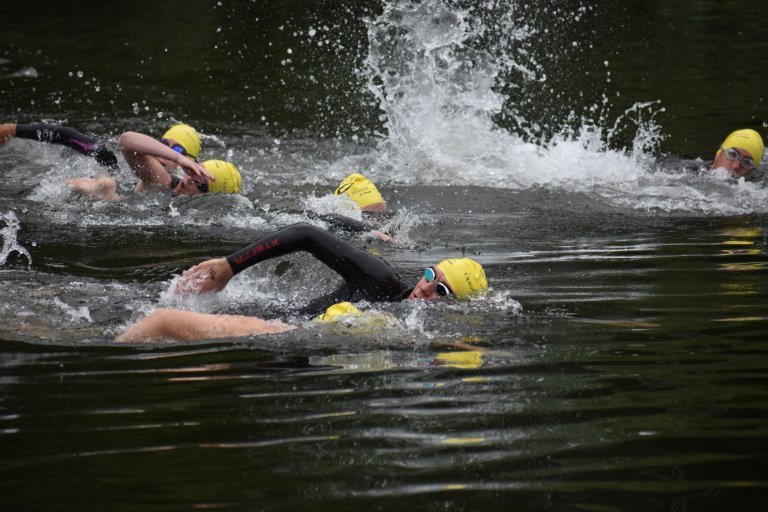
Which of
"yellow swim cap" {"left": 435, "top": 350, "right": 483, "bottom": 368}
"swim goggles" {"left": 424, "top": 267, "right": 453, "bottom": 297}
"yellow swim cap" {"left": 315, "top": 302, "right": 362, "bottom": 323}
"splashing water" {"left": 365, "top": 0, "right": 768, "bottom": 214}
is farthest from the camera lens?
"splashing water" {"left": 365, "top": 0, "right": 768, "bottom": 214}

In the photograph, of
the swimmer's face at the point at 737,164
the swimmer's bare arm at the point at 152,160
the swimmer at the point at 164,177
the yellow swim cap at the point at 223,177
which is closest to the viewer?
the swimmer's bare arm at the point at 152,160

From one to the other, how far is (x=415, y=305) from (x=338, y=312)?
1.94 feet

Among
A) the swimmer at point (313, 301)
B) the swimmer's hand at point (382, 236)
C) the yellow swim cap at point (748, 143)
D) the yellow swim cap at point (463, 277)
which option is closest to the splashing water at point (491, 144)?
the yellow swim cap at point (748, 143)

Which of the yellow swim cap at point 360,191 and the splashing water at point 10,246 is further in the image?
the yellow swim cap at point 360,191

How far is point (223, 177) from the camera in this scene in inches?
430

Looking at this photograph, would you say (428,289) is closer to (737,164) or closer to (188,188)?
(188,188)

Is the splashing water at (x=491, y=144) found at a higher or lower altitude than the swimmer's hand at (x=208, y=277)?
higher

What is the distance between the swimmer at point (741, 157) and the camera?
12125 millimetres

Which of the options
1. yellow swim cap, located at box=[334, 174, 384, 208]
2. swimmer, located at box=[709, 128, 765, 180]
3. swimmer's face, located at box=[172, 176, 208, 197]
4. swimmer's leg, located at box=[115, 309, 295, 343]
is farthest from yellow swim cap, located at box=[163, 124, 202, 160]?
swimmer, located at box=[709, 128, 765, 180]

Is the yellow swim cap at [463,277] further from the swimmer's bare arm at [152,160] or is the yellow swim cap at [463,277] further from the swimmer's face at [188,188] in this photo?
the swimmer's face at [188,188]

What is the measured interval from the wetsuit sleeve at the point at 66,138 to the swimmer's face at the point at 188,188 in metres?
0.92

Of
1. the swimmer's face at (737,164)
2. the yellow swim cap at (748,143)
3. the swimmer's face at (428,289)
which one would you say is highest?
the yellow swim cap at (748,143)

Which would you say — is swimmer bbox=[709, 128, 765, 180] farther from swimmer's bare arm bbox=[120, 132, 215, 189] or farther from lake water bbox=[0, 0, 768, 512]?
swimmer's bare arm bbox=[120, 132, 215, 189]

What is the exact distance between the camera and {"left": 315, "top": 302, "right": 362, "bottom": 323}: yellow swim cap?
20.6ft
